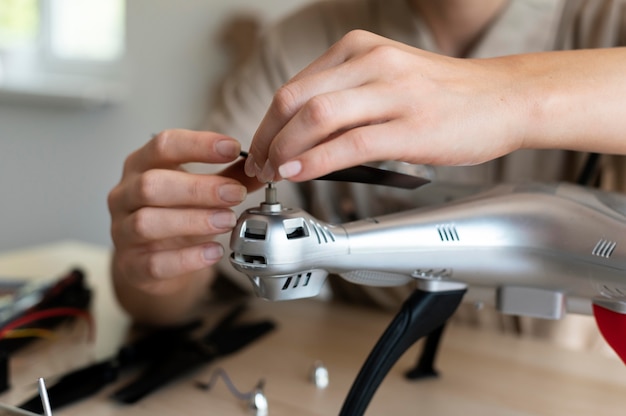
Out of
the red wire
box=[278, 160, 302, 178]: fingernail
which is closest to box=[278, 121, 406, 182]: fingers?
box=[278, 160, 302, 178]: fingernail

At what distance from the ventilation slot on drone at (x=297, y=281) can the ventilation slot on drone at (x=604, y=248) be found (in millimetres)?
149

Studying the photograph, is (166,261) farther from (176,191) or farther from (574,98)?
(574,98)

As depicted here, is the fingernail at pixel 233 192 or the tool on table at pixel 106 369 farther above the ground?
the fingernail at pixel 233 192

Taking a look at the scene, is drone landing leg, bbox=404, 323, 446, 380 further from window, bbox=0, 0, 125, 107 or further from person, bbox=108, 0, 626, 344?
window, bbox=0, 0, 125, 107

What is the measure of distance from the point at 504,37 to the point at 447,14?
6 centimetres

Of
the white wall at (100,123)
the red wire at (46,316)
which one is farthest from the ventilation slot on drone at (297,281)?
the white wall at (100,123)

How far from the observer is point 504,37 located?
0.51 m

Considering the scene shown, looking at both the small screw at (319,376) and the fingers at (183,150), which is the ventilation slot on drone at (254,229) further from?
the small screw at (319,376)

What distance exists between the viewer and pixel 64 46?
4.60 ft

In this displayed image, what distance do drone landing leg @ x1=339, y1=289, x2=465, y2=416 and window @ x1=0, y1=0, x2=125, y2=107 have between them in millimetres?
1165

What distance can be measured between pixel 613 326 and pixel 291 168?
0.20m

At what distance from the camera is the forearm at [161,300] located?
20.1 inches

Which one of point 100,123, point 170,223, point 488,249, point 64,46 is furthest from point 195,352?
point 64,46

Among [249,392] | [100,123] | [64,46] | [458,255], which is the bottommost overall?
[249,392]
